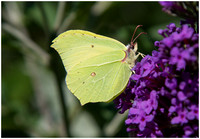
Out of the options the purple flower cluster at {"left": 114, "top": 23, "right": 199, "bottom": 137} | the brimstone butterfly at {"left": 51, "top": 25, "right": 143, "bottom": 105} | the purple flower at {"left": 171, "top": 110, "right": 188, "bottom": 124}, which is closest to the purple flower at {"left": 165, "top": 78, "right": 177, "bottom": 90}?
the purple flower cluster at {"left": 114, "top": 23, "right": 199, "bottom": 137}

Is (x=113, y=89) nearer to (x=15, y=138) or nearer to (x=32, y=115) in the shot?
(x=15, y=138)

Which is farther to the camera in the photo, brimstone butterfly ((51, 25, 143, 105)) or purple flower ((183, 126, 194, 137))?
brimstone butterfly ((51, 25, 143, 105))

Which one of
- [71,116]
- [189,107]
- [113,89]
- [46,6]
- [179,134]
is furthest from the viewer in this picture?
[46,6]

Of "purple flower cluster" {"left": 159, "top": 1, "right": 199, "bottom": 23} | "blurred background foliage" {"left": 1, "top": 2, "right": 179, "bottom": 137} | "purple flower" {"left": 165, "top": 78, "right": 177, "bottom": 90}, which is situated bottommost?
"blurred background foliage" {"left": 1, "top": 2, "right": 179, "bottom": 137}

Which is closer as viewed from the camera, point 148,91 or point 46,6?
point 148,91

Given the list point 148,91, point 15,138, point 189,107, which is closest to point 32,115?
point 15,138

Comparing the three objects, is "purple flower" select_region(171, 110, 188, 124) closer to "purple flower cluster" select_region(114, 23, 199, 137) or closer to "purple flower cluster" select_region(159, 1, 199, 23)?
"purple flower cluster" select_region(114, 23, 199, 137)
